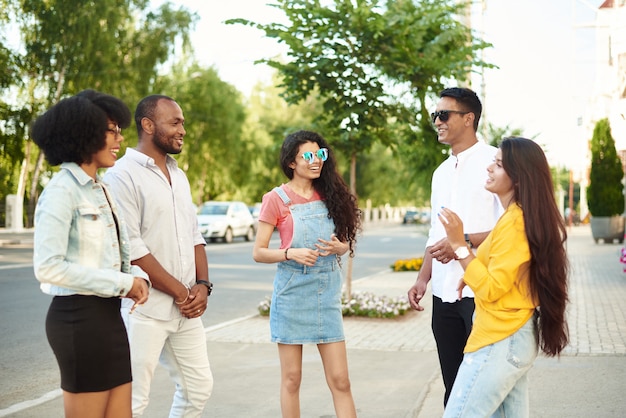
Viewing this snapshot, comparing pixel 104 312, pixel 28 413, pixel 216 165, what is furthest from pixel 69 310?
pixel 216 165

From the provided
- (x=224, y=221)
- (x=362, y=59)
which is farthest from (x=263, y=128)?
(x=362, y=59)

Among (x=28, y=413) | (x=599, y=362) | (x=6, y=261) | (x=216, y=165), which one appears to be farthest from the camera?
(x=216, y=165)

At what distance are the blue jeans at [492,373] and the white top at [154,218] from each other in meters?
A: 1.43

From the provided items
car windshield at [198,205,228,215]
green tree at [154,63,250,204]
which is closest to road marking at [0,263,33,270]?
car windshield at [198,205,228,215]

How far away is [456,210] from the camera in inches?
163

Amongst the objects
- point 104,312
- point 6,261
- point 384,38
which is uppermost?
point 384,38

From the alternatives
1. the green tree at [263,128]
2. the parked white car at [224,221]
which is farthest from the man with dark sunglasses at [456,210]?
the green tree at [263,128]

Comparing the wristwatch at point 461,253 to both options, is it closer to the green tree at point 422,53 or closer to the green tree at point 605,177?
the green tree at point 422,53

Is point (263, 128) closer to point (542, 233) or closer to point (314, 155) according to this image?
point (314, 155)

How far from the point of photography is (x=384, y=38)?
9.69 m

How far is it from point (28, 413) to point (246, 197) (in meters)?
48.5

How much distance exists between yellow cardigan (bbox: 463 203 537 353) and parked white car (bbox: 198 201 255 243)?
2714cm

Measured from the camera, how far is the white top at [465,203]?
4066mm

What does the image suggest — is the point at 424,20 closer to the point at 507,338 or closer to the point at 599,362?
the point at 599,362
